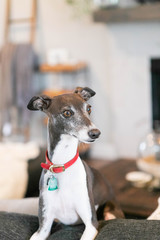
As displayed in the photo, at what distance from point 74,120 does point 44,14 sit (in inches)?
146

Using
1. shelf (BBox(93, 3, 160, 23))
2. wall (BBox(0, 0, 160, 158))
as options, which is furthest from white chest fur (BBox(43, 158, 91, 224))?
wall (BBox(0, 0, 160, 158))

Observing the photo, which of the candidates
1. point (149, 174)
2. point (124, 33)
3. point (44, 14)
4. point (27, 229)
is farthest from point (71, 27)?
point (27, 229)

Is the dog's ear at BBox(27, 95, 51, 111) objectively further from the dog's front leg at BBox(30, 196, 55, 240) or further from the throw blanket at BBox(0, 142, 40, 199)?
the throw blanket at BBox(0, 142, 40, 199)

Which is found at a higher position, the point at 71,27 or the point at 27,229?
the point at 71,27

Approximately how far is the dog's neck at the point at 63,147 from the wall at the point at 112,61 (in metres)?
2.98

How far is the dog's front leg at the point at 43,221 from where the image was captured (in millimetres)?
847

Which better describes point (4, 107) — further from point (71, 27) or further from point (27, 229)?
point (27, 229)

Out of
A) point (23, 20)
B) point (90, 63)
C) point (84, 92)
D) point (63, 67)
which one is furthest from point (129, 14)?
point (84, 92)

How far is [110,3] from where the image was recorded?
3.60 metres

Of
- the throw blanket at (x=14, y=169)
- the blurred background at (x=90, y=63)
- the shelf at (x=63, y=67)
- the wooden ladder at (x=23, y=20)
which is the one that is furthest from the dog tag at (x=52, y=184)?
the wooden ladder at (x=23, y=20)

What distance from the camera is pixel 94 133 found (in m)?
0.76

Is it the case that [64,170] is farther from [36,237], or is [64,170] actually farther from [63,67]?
[63,67]

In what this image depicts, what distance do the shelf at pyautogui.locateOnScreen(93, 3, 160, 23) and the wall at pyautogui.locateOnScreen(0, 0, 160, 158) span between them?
16cm

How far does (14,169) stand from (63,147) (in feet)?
2.79
